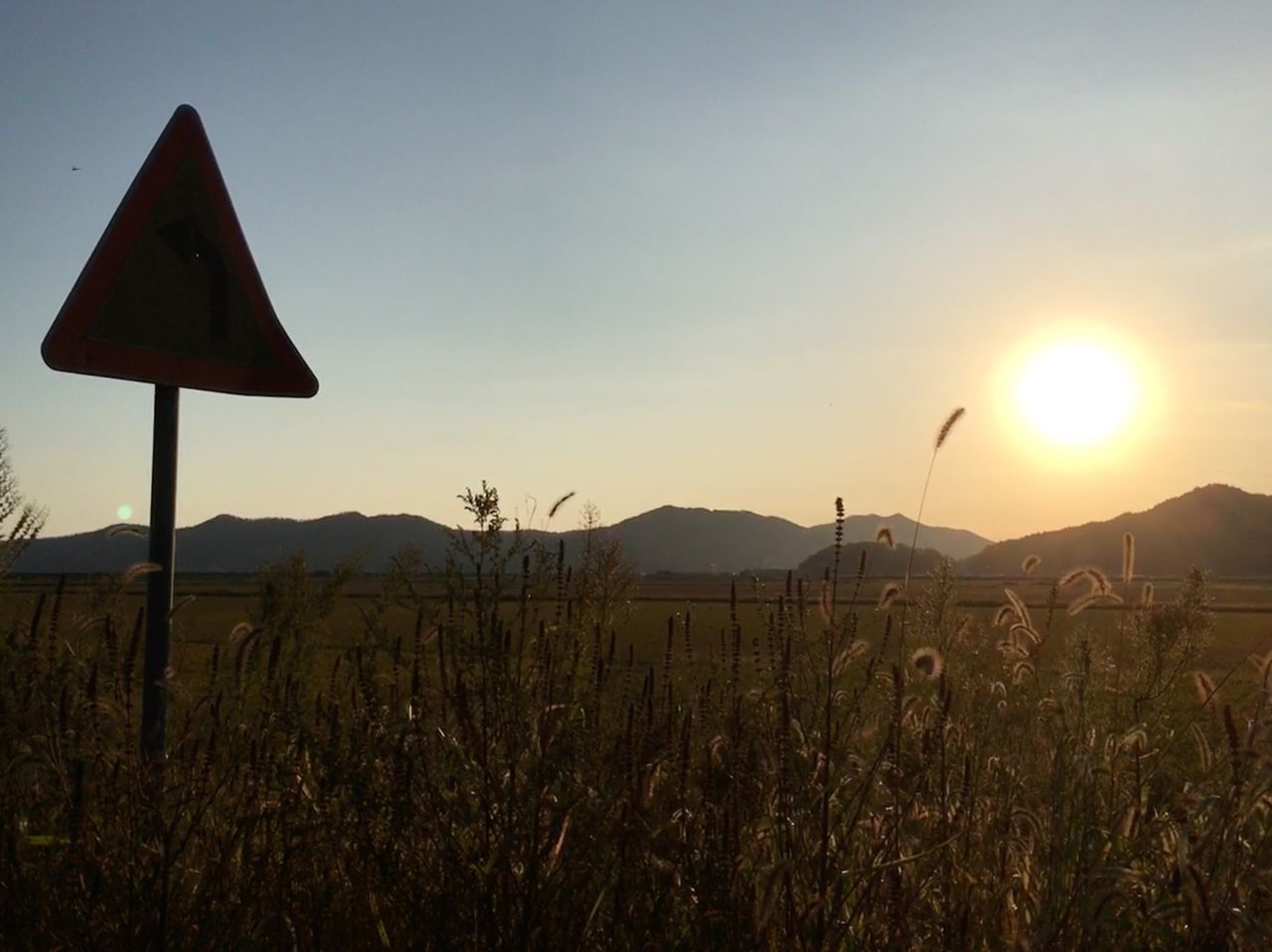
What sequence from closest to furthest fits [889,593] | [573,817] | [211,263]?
[573,817] → [889,593] → [211,263]

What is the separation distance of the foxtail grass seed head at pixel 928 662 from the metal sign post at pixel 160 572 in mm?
2295

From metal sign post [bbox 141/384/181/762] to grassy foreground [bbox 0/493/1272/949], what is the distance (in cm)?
11

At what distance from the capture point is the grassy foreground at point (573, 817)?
9.48 ft

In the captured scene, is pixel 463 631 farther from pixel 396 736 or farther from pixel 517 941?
pixel 517 941

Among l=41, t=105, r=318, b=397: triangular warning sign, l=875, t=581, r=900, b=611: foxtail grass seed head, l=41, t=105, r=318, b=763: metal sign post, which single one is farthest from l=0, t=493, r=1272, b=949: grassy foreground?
l=41, t=105, r=318, b=397: triangular warning sign

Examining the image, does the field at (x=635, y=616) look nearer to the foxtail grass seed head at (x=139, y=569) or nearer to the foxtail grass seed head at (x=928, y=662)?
the foxtail grass seed head at (x=139, y=569)

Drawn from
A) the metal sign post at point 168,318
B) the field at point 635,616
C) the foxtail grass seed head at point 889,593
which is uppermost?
the metal sign post at point 168,318

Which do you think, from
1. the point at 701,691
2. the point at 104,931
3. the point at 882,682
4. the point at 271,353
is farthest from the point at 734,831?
the point at 271,353

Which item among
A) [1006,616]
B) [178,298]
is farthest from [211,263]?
[1006,616]

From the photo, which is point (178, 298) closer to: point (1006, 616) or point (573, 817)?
point (573, 817)

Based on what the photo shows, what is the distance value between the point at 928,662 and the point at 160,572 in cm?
247

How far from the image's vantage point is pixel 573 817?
3.05 meters

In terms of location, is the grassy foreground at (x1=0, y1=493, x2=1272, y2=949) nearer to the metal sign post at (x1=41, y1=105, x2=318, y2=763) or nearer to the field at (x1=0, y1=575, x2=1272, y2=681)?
the field at (x1=0, y1=575, x2=1272, y2=681)

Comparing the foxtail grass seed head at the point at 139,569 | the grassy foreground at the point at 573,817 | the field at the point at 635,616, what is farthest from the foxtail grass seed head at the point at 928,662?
the foxtail grass seed head at the point at 139,569
